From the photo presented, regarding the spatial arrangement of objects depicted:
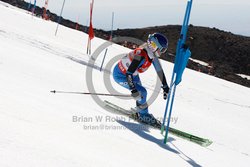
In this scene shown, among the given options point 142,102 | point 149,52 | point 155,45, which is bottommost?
point 142,102

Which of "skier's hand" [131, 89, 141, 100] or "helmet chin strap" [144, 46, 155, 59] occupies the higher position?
"helmet chin strap" [144, 46, 155, 59]

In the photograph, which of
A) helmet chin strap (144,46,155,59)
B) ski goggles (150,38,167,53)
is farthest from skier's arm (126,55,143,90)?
ski goggles (150,38,167,53)

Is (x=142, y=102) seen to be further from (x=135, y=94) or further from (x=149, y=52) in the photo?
(x=149, y=52)

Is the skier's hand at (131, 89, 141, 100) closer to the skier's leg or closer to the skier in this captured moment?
the skier

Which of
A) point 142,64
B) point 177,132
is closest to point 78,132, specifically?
point 142,64

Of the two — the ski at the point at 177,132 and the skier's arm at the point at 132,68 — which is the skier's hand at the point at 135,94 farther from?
the ski at the point at 177,132

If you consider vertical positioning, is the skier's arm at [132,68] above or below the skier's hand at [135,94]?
above

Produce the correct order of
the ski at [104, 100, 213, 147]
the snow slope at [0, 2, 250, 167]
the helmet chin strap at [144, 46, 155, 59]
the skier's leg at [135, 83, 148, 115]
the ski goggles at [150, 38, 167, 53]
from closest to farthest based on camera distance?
the snow slope at [0, 2, 250, 167], the ski at [104, 100, 213, 147], the ski goggles at [150, 38, 167, 53], the helmet chin strap at [144, 46, 155, 59], the skier's leg at [135, 83, 148, 115]

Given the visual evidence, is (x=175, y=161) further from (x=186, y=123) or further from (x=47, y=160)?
(x=186, y=123)

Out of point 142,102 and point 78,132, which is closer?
point 78,132

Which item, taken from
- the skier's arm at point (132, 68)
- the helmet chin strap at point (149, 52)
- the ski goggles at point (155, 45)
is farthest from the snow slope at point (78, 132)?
the ski goggles at point (155, 45)

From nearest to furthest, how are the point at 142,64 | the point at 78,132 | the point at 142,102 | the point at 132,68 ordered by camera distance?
the point at 78,132 → the point at 132,68 → the point at 142,64 → the point at 142,102

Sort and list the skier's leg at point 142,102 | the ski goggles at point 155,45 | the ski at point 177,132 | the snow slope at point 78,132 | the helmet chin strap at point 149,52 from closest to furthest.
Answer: the snow slope at point 78,132
the ski at point 177,132
the ski goggles at point 155,45
the helmet chin strap at point 149,52
the skier's leg at point 142,102

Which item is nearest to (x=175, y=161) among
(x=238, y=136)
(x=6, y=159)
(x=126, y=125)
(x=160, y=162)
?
(x=160, y=162)
